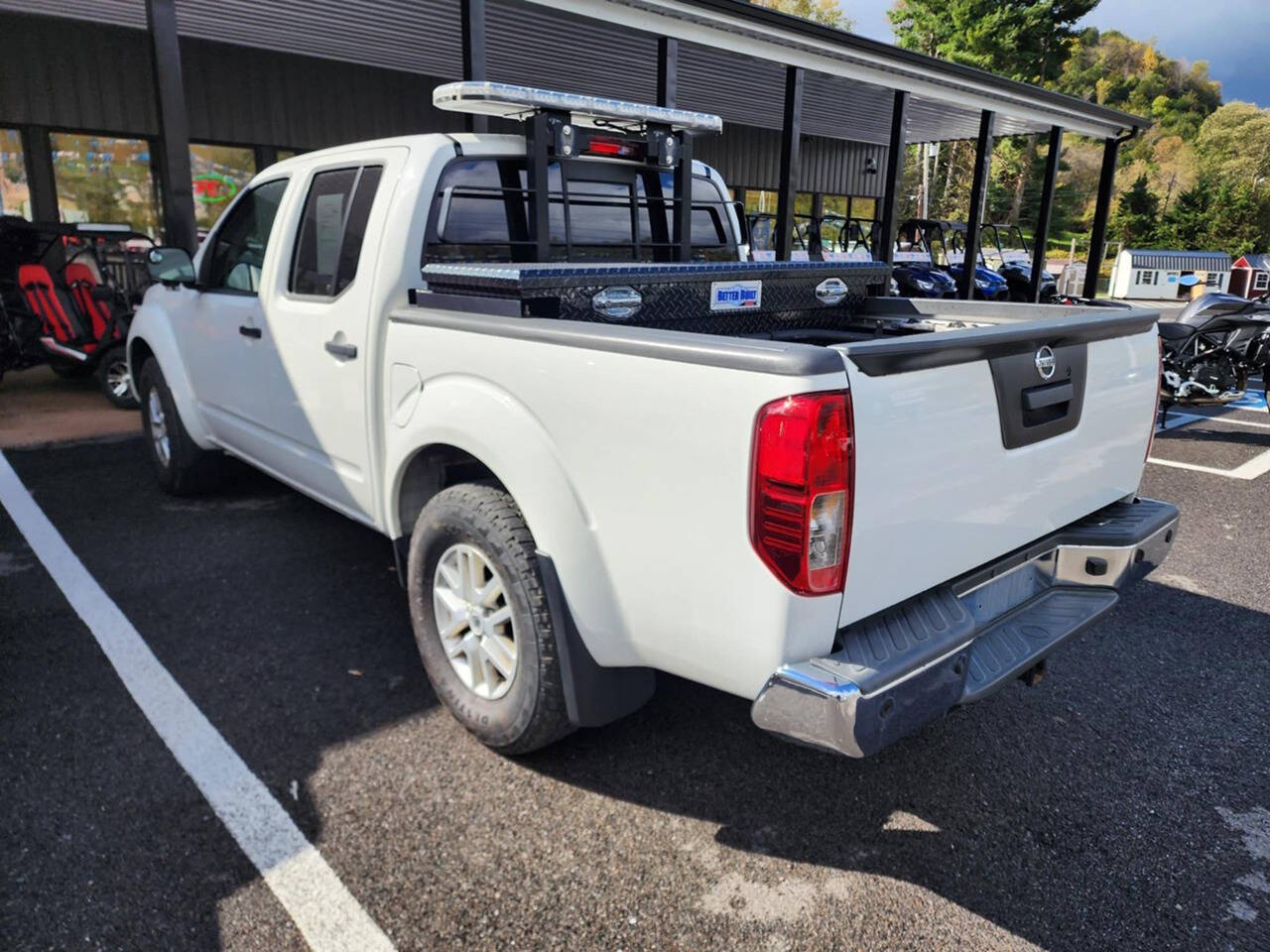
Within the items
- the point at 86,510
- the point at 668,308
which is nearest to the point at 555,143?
the point at 668,308

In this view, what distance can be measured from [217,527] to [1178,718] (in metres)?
4.59

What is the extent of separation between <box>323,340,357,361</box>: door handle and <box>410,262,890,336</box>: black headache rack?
311mm

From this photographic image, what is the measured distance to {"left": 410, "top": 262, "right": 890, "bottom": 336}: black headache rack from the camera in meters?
2.80

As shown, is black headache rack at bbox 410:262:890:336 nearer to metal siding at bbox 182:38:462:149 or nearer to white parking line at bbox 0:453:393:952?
white parking line at bbox 0:453:393:952

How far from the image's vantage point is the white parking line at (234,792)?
7.06 ft

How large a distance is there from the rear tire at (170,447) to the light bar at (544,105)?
2.64 metres

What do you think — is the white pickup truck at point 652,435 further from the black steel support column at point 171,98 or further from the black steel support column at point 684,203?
the black steel support column at point 171,98

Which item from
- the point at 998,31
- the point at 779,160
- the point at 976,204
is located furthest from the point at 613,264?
the point at 998,31

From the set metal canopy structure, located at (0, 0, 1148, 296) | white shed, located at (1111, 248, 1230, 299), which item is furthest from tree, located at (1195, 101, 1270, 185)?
metal canopy structure, located at (0, 0, 1148, 296)

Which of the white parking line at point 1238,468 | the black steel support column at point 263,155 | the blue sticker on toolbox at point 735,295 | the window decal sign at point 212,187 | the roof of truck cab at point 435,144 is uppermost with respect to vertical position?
the black steel support column at point 263,155

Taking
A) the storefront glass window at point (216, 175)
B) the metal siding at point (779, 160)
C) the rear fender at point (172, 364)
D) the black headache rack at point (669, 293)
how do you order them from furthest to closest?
the metal siding at point (779, 160) < the storefront glass window at point (216, 175) < the rear fender at point (172, 364) < the black headache rack at point (669, 293)

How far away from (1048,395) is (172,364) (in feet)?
14.7

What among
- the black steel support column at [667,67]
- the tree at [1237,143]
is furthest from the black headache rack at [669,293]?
the tree at [1237,143]

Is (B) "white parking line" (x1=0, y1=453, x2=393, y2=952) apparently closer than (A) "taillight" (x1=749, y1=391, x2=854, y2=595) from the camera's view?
No
